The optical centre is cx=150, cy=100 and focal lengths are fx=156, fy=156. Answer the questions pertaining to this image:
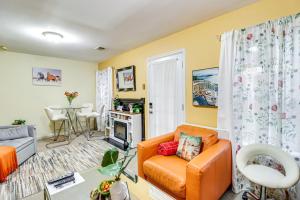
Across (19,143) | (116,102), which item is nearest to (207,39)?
(116,102)

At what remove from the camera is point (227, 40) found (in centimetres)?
214

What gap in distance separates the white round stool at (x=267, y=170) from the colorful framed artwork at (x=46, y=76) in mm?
5108

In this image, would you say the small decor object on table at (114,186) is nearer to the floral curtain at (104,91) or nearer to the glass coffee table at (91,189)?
the glass coffee table at (91,189)

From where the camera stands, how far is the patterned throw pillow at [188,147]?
206 cm

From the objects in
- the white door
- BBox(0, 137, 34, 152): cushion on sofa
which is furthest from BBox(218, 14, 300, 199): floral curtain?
BBox(0, 137, 34, 152): cushion on sofa

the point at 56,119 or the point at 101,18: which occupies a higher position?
the point at 101,18

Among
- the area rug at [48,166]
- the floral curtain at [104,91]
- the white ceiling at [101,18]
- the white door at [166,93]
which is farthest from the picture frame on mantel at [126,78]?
the area rug at [48,166]

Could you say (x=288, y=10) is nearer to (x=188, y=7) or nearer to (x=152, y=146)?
(x=188, y=7)

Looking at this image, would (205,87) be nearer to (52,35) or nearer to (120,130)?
(120,130)

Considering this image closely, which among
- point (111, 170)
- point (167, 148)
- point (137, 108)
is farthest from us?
point (137, 108)

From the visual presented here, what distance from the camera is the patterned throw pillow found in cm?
206

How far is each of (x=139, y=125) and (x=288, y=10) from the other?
3165 millimetres

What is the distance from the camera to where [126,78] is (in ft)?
14.3

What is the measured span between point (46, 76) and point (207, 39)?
15.0ft
